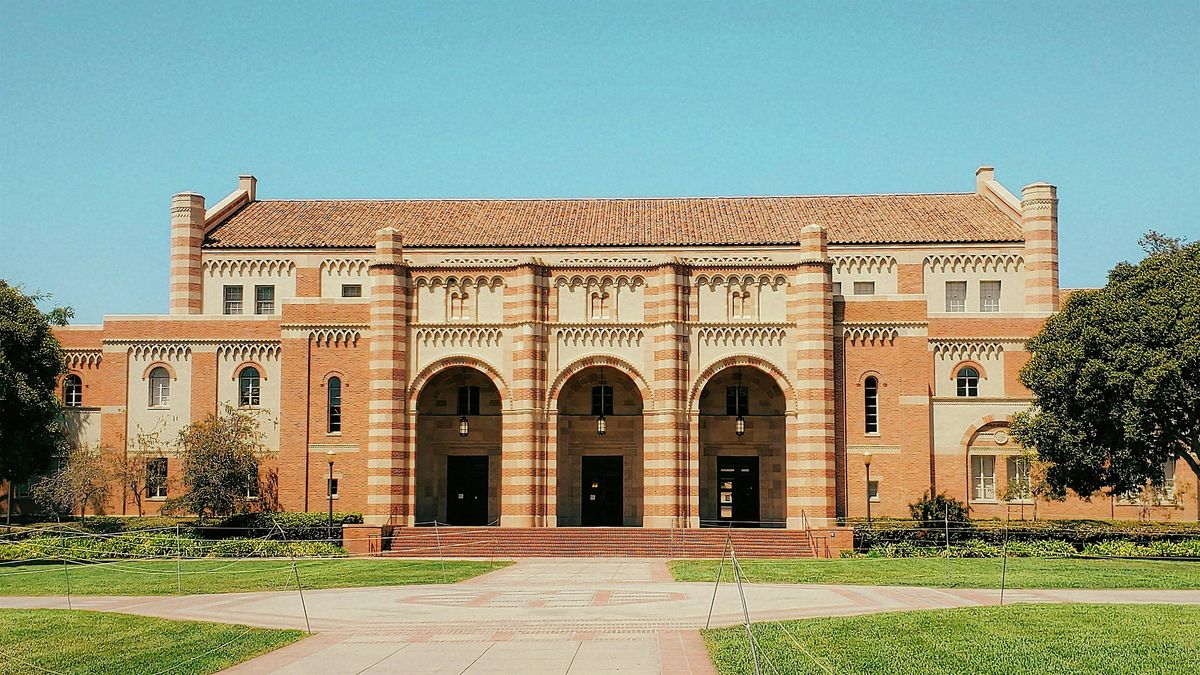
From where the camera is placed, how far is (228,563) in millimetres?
37094

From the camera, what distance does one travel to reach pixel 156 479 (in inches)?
2026

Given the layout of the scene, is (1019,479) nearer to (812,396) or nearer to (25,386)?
(812,396)

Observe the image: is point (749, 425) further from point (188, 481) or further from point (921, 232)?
point (188, 481)

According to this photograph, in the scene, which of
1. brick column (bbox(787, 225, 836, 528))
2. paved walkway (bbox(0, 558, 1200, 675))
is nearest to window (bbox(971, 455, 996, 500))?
brick column (bbox(787, 225, 836, 528))

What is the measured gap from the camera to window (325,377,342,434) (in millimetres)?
49656

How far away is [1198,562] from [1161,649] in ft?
62.3

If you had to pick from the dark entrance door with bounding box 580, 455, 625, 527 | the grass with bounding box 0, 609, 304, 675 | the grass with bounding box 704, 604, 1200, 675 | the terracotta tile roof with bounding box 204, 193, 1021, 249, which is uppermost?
the terracotta tile roof with bounding box 204, 193, 1021, 249

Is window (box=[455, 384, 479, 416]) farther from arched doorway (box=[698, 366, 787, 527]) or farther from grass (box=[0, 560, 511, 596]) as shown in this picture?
grass (box=[0, 560, 511, 596])

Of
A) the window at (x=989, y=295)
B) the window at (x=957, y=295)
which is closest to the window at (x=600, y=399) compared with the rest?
the window at (x=957, y=295)

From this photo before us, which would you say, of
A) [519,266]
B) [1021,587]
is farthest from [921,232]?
[1021,587]

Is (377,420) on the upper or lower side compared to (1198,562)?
upper

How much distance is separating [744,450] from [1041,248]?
1568cm

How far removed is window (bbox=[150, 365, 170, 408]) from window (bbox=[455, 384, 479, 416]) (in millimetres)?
12143

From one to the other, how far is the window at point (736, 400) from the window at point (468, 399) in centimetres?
987
